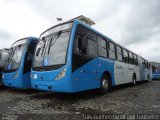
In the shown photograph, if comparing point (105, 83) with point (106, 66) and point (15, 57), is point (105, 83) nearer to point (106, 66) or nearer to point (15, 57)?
point (106, 66)

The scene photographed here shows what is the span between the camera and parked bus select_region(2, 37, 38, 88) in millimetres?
7636

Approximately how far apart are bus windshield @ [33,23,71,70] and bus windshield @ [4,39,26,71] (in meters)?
1.75

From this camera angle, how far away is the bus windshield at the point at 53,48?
5.73 metres

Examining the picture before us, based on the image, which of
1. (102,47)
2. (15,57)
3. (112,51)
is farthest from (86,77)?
(15,57)

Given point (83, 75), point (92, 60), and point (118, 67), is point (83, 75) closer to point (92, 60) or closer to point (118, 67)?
point (92, 60)

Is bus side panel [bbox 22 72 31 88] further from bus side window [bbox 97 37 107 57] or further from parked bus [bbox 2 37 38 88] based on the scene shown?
bus side window [bbox 97 37 107 57]

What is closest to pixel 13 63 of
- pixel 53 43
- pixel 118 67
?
pixel 53 43

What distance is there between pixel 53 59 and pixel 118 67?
4973 millimetres

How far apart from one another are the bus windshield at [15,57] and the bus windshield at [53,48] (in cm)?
175

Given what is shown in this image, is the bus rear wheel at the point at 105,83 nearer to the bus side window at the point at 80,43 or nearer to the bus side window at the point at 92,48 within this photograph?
the bus side window at the point at 92,48

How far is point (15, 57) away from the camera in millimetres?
8281

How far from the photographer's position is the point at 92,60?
21.9ft

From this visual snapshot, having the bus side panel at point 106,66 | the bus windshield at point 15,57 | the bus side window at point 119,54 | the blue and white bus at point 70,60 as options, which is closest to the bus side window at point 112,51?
Answer: the bus side panel at point 106,66

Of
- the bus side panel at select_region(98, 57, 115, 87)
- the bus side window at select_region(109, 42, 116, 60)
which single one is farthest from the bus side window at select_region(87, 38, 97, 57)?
the bus side window at select_region(109, 42, 116, 60)
